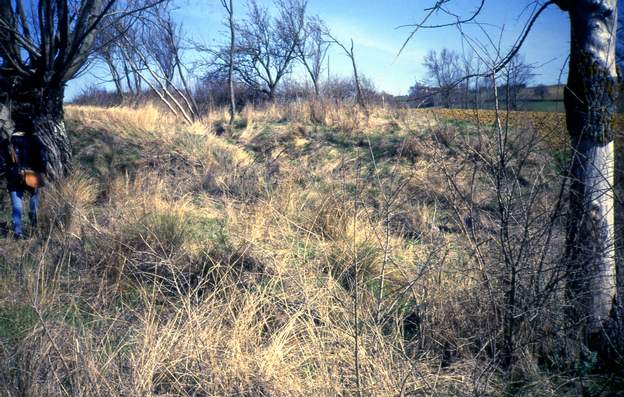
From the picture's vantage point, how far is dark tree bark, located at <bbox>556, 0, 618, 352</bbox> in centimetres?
261

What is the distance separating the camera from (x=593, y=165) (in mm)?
2564

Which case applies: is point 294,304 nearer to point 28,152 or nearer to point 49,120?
point 28,152

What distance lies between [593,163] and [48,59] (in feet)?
27.0

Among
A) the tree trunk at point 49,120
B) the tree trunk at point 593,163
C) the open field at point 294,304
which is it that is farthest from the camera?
the tree trunk at point 49,120

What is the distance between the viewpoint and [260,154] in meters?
11.0

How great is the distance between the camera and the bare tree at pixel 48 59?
672cm

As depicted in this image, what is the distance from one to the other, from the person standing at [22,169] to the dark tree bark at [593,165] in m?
6.24

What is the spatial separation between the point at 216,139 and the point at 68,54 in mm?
5048

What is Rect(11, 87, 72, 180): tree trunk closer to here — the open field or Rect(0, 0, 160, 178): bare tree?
Rect(0, 0, 160, 178): bare tree

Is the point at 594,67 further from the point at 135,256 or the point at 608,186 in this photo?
the point at 135,256

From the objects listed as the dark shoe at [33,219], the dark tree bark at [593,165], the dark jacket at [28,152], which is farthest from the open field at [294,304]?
the dark jacket at [28,152]

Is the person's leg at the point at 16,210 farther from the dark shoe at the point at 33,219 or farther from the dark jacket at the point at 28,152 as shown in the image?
the dark jacket at the point at 28,152

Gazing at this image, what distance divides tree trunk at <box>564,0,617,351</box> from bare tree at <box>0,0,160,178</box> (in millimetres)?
6453

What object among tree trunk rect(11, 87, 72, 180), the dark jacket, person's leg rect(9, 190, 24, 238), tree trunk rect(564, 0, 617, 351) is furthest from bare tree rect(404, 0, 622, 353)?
tree trunk rect(11, 87, 72, 180)
